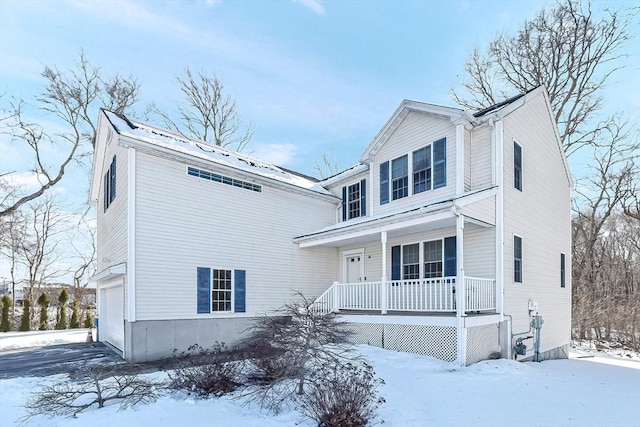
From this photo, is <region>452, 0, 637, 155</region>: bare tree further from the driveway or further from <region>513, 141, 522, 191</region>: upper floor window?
the driveway

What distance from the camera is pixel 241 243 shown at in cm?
1255

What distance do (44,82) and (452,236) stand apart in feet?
79.9

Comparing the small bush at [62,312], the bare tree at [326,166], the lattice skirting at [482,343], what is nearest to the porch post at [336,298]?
the lattice skirting at [482,343]

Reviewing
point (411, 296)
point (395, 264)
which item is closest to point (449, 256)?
point (411, 296)

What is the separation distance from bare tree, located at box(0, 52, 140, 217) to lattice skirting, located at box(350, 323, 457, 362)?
2116cm

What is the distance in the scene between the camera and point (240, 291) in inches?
484

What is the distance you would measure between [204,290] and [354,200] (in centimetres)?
673

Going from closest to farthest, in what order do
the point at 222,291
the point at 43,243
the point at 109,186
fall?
the point at 222,291, the point at 109,186, the point at 43,243

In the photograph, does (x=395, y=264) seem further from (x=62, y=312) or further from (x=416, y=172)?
(x=62, y=312)

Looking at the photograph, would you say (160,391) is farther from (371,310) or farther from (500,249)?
(500,249)

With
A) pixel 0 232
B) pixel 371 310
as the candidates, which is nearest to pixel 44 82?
pixel 0 232

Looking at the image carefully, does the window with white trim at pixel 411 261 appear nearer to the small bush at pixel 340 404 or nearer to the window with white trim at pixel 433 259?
the window with white trim at pixel 433 259

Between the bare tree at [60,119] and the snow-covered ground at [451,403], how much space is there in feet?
61.6

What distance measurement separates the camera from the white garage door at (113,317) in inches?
464
